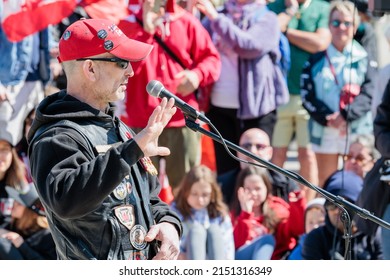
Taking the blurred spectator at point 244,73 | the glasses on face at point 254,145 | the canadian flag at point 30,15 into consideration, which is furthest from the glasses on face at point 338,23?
the canadian flag at point 30,15

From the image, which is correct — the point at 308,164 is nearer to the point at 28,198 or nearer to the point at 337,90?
the point at 337,90

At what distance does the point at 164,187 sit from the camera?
287 inches

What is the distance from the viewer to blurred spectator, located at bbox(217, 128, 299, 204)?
7.31 metres

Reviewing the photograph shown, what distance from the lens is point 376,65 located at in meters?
7.67

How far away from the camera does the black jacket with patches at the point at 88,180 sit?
3.88 meters

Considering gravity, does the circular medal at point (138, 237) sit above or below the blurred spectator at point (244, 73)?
above

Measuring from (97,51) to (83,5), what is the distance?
11.2ft

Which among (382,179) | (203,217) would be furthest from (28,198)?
(382,179)

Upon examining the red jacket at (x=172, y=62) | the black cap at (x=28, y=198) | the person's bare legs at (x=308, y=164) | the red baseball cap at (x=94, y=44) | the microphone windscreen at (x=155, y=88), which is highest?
the red baseball cap at (x=94, y=44)

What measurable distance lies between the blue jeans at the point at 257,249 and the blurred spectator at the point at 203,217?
8cm

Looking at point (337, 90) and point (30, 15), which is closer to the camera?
point (30, 15)

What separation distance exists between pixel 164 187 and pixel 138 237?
3137 mm

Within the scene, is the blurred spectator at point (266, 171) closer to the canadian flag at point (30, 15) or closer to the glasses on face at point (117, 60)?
the canadian flag at point (30, 15)

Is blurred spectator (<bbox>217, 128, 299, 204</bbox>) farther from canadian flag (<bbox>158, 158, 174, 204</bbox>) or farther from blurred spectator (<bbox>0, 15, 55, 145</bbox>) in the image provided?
blurred spectator (<bbox>0, 15, 55, 145</bbox>)
